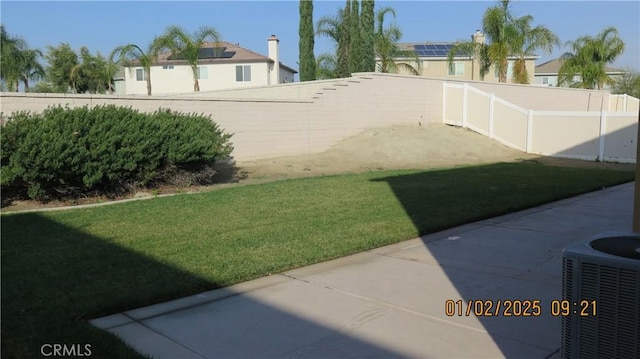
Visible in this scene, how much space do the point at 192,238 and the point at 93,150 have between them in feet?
15.6

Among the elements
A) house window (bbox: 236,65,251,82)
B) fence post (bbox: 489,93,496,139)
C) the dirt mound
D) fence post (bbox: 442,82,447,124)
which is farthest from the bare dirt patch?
house window (bbox: 236,65,251,82)

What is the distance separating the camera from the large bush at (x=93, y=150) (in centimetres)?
1012

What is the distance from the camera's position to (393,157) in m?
21.1

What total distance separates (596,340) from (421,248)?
157 inches

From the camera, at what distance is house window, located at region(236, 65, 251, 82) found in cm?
5046

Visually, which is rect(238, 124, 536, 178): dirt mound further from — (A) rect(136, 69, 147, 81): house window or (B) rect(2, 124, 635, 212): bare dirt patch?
(A) rect(136, 69, 147, 81): house window

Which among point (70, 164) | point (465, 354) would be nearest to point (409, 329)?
point (465, 354)

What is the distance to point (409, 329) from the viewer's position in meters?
4.28

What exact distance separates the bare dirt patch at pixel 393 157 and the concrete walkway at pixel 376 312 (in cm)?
875

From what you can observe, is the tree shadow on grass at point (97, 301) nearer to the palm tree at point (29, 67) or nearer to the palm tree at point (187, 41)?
the palm tree at point (187, 41)

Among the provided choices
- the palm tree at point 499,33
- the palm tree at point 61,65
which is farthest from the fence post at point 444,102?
the palm tree at point 61,65

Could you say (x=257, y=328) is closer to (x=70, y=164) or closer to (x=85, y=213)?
(x=85, y=213)

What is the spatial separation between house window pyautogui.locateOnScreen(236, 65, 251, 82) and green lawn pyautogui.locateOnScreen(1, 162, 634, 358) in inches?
1525

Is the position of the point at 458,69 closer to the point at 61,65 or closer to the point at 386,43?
the point at 386,43
